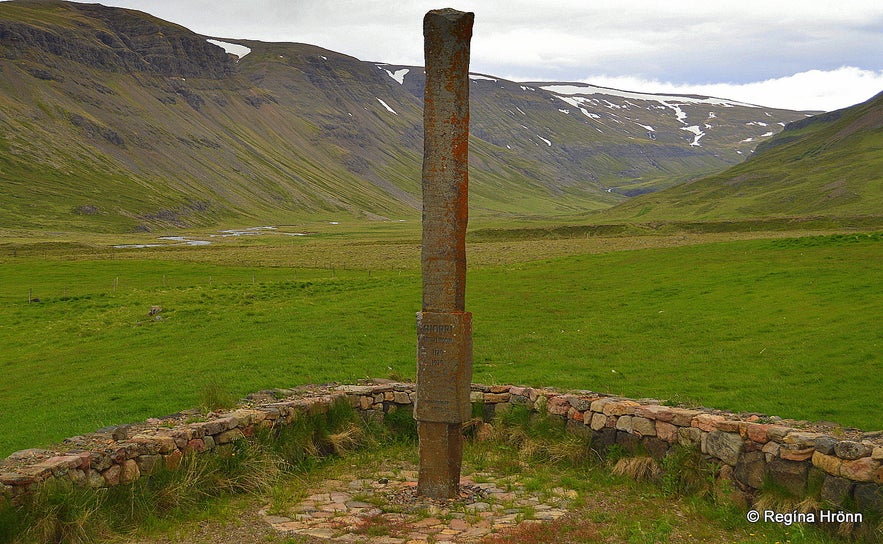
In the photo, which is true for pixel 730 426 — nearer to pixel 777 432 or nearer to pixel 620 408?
pixel 777 432

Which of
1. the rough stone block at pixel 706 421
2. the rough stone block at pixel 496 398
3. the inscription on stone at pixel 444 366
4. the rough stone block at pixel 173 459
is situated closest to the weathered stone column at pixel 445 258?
the inscription on stone at pixel 444 366

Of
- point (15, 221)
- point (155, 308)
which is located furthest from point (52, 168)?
point (155, 308)

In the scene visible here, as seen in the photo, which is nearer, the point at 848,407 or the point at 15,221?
the point at 848,407

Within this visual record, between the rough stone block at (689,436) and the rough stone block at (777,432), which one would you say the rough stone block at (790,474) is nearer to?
the rough stone block at (777,432)

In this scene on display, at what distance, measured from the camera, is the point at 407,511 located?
1168 cm

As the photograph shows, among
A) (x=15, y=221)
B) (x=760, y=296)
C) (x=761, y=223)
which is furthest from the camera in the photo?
(x=15, y=221)

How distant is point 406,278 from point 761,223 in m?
62.2

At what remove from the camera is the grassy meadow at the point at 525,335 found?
17469mm

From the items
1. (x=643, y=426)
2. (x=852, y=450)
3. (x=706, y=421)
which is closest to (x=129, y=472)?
(x=643, y=426)

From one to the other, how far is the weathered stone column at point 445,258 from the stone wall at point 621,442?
2.80 m

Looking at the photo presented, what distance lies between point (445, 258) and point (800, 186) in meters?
161

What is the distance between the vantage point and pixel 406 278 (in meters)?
45.8

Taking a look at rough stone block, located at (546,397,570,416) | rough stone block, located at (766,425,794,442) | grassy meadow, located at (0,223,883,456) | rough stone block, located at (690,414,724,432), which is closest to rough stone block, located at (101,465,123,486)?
grassy meadow, located at (0,223,883,456)

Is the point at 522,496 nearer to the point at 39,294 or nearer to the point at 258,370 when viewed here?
the point at 258,370
